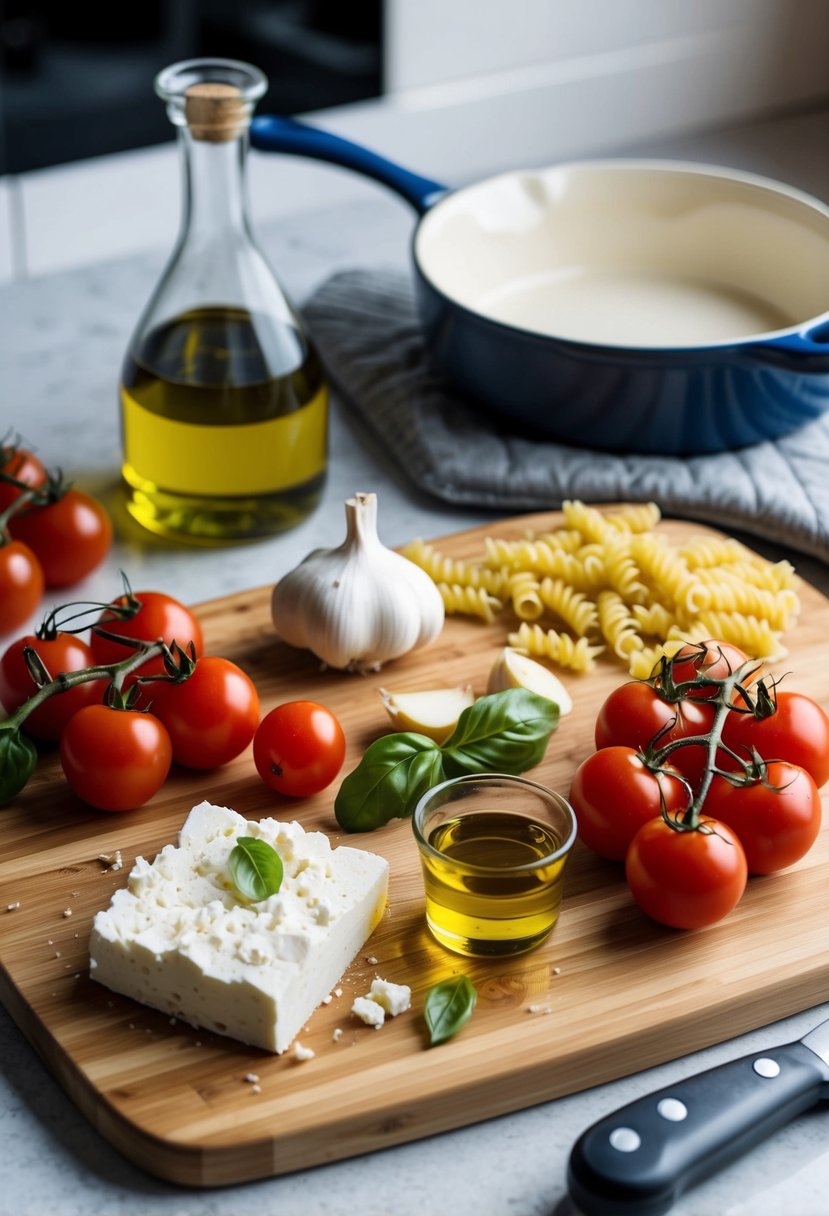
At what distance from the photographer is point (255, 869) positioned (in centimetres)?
126

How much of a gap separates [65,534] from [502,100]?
146cm

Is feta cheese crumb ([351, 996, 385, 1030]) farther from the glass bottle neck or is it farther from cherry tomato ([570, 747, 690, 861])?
the glass bottle neck

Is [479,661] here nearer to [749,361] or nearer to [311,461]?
[311,461]

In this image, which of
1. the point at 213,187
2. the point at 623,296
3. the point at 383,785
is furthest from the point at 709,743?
the point at 623,296

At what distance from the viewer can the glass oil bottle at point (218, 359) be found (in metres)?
1.74

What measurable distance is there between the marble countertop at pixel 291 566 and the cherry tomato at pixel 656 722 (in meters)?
0.26

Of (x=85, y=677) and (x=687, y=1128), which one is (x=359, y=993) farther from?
(x=85, y=677)

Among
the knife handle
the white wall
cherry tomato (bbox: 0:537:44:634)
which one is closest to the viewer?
the knife handle

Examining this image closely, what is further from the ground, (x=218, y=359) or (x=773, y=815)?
(x=218, y=359)

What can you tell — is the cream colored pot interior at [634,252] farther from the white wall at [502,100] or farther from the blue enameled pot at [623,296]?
the white wall at [502,100]

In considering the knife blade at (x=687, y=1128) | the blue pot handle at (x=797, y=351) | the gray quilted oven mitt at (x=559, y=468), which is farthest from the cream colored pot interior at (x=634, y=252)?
the knife blade at (x=687, y=1128)

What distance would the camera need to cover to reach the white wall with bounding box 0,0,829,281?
252 centimetres

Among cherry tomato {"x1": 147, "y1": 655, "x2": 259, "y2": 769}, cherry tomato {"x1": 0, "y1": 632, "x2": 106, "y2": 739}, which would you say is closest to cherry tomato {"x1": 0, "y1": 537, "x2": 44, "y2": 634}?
cherry tomato {"x1": 0, "y1": 632, "x2": 106, "y2": 739}

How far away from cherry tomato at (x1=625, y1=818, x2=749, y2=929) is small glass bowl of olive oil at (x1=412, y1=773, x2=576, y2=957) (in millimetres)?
71
